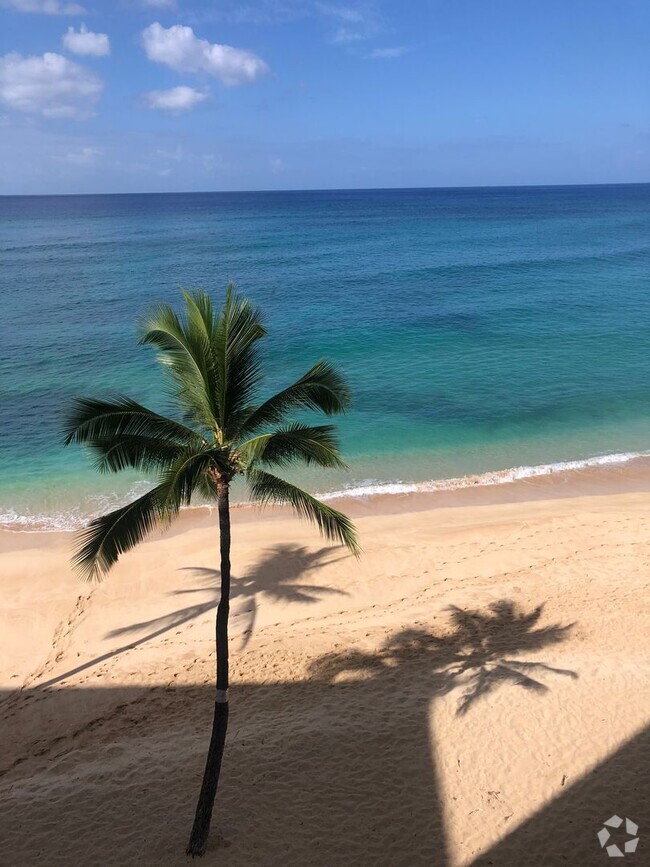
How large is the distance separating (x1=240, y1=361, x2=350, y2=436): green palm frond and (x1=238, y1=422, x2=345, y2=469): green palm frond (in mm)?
328

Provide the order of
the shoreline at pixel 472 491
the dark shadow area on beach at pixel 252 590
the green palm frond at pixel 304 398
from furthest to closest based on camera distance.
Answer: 1. the shoreline at pixel 472 491
2. the dark shadow area on beach at pixel 252 590
3. the green palm frond at pixel 304 398

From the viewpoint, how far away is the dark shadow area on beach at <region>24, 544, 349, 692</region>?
14.2 meters

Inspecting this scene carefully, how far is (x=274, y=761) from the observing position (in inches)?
400

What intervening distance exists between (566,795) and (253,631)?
23.3ft

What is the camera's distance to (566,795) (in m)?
9.16

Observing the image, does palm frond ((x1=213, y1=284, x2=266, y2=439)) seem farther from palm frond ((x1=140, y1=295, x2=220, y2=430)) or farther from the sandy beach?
the sandy beach

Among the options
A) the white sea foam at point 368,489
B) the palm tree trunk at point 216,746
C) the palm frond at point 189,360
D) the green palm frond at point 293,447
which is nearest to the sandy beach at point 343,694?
the palm tree trunk at point 216,746

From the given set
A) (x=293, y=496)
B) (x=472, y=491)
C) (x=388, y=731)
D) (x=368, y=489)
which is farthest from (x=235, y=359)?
(x=472, y=491)

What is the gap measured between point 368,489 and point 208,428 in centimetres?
1277

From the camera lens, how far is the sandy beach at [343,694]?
888 centimetres

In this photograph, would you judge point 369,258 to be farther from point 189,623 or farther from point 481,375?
point 189,623

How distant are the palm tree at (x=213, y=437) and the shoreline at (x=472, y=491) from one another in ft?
34.9

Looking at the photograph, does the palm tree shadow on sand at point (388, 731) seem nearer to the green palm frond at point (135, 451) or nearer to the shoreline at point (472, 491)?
the green palm frond at point (135, 451)

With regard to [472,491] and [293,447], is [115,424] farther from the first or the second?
[472,491]
